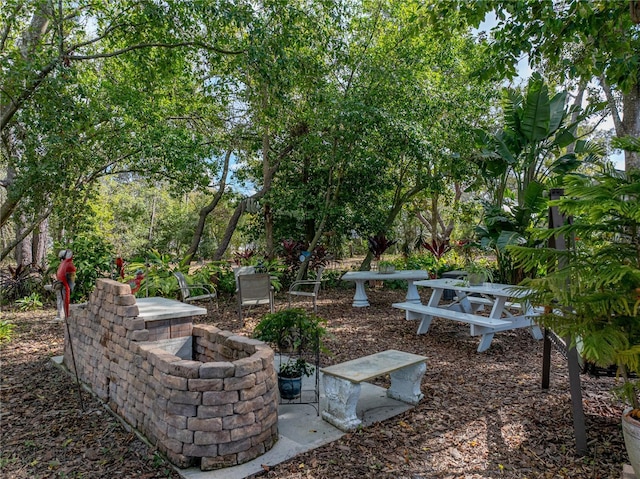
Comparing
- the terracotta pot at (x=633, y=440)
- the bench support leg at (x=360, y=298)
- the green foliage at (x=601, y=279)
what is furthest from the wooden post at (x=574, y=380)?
the bench support leg at (x=360, y=298)

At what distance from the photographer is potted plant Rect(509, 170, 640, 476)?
1.98m

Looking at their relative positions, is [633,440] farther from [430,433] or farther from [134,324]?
[134,324]

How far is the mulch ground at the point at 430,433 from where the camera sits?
247 cm

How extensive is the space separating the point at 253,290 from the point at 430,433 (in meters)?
3.82

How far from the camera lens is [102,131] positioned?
739cm

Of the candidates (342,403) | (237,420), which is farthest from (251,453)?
(342,403)

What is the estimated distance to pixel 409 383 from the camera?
134 inches

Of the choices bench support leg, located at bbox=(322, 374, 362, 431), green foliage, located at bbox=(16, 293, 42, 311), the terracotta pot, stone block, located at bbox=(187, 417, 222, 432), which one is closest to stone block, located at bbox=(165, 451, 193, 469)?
stone block, located at bbox=(187, 417, 222, 432)

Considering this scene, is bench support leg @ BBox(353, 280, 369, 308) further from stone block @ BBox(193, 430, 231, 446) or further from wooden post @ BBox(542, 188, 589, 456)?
stone block @ BBox(193, 430, 231, 446)

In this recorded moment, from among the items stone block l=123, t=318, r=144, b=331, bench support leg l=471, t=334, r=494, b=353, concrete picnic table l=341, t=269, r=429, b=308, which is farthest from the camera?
concrete picnic table l=341, t=269, r=429, b=308

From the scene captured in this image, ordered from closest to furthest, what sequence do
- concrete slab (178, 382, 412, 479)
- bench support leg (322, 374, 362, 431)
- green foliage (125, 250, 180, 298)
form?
concrete slab (178, 382, 412, 479), bench support leg (322, 374, 362, 431), green foliage (125, 250, 180, 298)

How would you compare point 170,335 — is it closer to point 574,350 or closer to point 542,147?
point 574,350

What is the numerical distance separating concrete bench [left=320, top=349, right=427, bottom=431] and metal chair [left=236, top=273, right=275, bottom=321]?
3040 mm

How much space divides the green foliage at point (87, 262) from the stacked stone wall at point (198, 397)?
4.55 m
